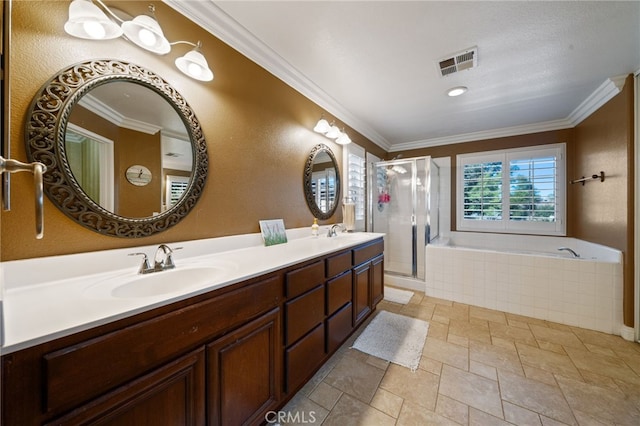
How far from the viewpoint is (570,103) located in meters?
2.72

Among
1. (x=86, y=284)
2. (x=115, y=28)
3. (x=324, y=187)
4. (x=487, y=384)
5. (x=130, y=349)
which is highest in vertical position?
(x=115, y=28)

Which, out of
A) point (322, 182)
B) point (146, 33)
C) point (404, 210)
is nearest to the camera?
point (146, 33)

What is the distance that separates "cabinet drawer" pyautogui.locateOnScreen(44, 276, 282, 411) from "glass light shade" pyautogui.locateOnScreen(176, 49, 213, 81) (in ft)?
4.11

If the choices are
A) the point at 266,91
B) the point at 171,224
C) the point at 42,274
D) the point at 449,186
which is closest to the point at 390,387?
the point at 171,224

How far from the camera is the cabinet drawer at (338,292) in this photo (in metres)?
1.62

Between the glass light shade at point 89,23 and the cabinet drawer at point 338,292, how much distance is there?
1.74 metres

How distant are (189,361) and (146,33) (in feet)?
4.85

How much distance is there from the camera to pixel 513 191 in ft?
11.7

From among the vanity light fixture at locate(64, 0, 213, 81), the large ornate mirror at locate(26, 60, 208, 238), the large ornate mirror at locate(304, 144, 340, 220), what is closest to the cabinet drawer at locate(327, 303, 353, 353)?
the large ornate mirror at locate(304, 144, 340, 220)

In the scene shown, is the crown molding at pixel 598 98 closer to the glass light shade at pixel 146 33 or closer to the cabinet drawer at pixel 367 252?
the cabinet drawer at pixel 367 252

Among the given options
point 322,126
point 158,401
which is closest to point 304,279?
point 158,401

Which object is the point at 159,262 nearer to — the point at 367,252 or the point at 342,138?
the point at 367,252

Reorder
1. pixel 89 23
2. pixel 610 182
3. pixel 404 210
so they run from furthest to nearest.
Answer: pixel 404 210, pixel 610 182, pixel 89 23

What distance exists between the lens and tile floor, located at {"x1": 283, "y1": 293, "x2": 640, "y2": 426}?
1292mm
